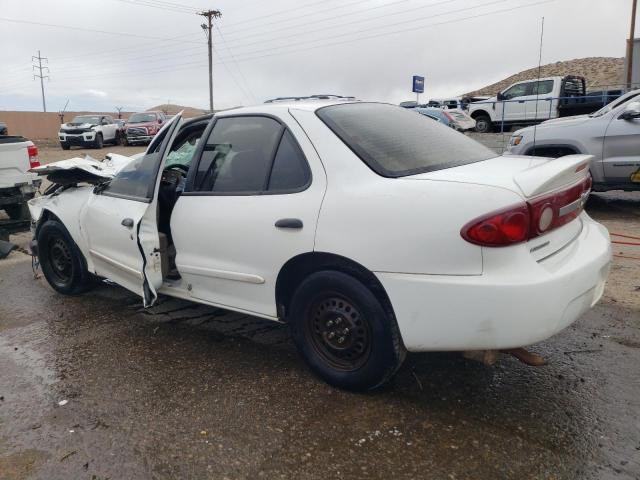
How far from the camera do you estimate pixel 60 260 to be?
504 centimetres

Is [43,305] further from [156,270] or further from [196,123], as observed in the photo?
[196,123]

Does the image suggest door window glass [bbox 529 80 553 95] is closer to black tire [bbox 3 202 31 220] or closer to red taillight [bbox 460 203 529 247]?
black tire [bbox 3 202 31 220]

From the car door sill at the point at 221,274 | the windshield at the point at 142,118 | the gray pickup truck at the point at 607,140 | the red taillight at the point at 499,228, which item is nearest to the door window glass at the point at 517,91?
the gray pickup truck at the point at 607,140

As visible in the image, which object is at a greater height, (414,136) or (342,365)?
(414,136)

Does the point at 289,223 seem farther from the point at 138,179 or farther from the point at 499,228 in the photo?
the point at 138,179

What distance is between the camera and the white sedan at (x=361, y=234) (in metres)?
2.46

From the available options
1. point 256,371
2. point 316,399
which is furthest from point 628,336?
point 256,371

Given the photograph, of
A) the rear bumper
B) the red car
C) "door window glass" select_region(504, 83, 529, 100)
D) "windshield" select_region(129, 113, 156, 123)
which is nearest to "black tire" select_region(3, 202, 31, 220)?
the rear bumper

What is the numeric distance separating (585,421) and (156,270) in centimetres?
277

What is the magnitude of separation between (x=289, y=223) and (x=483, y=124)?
1970 cm

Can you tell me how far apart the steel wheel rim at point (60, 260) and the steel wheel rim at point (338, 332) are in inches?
112

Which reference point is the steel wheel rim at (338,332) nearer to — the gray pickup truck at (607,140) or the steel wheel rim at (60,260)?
the steel wheel rim at (60,260)

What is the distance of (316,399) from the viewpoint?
120 inches

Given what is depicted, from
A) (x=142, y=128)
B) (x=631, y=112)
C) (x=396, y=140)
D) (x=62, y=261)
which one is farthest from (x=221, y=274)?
(x=142, y=128)
